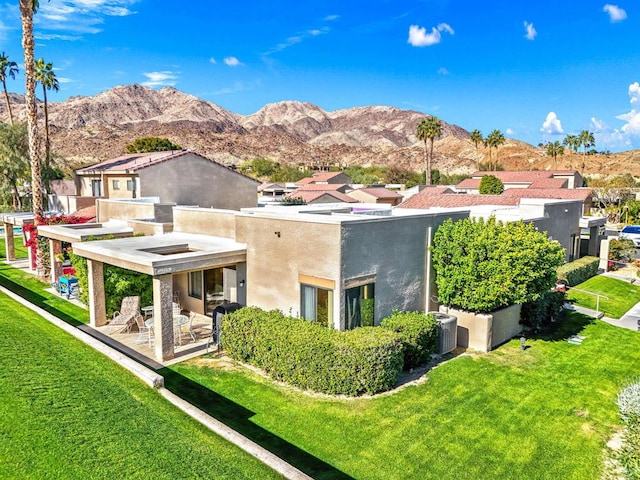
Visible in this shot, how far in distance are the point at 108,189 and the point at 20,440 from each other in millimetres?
26062

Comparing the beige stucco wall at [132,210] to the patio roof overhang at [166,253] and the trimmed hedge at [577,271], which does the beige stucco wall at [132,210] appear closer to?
the patio roof overhang at [166,253]

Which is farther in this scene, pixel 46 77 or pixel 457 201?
pixel 46 77

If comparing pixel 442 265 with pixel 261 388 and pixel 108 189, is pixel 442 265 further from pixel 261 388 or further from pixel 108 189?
pixel 108 189

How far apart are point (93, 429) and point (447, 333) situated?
10.5m

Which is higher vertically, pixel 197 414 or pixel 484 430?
A: pixel 197 414

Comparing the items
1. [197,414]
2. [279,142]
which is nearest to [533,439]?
[197,414]

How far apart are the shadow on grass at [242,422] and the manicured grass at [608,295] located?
17.3 metres

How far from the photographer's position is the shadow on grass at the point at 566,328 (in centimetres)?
1745

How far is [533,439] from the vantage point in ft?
34.1

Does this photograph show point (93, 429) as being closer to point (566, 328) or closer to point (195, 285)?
point (195, 285)

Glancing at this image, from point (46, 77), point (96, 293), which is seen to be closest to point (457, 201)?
point (96, 293)

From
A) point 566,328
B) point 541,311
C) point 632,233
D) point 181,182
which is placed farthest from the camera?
point 632,233

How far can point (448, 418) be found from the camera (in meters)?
11.1

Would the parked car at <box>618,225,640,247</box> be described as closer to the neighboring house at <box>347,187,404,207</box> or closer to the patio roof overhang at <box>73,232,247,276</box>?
the neighboring house at <box>347,187,404,207</box>
